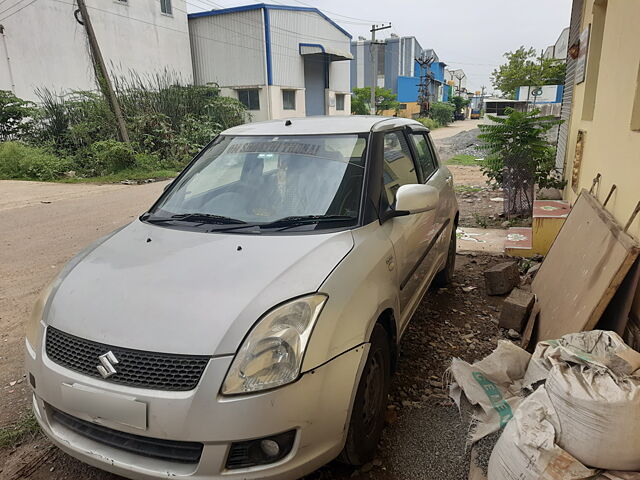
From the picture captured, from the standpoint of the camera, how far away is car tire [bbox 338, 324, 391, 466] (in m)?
2.09

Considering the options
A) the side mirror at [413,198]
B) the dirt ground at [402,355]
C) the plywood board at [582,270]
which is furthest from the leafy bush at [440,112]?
the side mirror at [413,198]

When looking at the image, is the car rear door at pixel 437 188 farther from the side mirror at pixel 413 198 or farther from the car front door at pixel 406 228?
the side mirror at pixel 413 198

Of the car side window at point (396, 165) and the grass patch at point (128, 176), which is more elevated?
the car side window at point (396, 165)

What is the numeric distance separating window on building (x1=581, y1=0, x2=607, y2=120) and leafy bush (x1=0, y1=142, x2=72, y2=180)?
13.9m

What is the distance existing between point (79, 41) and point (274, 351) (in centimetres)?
2124

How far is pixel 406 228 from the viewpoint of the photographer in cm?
296

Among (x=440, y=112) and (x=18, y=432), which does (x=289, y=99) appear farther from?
(x=18, y=432)

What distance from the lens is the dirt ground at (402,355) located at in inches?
92.0

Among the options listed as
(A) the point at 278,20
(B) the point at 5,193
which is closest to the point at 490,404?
(B) the point at 5,193

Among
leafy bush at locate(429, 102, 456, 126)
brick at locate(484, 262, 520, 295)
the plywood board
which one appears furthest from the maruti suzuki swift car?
leafy bush at locate(429, 102, 456, 126)

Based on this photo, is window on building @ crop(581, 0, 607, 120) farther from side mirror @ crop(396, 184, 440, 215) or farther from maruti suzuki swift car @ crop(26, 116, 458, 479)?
maruti suzuki swift car @ crop(26, 116, 458, 479)

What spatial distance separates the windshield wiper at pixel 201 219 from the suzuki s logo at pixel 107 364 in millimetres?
1031

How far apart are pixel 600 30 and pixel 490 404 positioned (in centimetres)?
567

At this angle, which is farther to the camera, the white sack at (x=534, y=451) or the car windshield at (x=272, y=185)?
the car windshield at (x=272, y=185)
